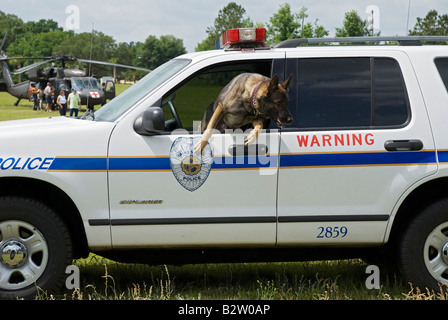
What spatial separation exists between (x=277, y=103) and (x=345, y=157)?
61 centimetres

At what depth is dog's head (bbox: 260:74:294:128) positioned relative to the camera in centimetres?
447

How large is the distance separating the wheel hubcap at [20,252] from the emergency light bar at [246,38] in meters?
1.95

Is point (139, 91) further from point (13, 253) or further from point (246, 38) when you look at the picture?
point (13, 253)

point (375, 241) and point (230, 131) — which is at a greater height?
point (230, 131)

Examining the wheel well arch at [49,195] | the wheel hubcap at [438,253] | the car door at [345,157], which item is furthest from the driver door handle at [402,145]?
the wheel well arch at [49,195]

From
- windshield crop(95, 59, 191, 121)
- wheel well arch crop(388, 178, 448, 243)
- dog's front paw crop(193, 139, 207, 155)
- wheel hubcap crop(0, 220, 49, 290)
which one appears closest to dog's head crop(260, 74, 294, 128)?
dog's front paw crop(193, 139, 207, 155)

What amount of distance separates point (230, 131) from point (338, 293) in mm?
1488

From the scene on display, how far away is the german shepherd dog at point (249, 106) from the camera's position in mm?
4492

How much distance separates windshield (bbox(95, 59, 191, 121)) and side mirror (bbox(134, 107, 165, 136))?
205mm

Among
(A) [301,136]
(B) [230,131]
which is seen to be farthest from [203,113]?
(A) [301,136]

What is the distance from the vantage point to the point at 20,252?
4.49 meters

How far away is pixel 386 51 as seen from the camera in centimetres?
485

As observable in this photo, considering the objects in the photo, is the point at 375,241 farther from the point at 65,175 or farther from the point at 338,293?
the point at 65,175

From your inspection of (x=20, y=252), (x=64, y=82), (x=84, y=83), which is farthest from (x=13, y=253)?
(x=64, y=82)
